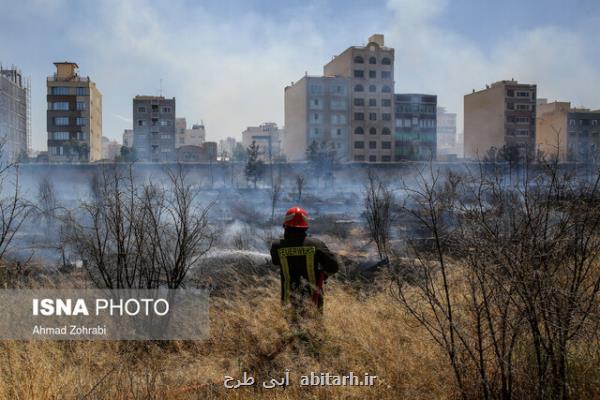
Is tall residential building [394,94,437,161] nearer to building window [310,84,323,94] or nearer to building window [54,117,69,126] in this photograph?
building window [310,84,323,94]

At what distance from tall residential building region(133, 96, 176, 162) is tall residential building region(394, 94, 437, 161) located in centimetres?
2412

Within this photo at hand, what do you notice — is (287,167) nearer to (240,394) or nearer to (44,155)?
(44,155)

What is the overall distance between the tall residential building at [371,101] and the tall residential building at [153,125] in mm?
19404

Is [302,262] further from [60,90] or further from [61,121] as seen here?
[60,90]

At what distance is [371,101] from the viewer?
55.3m

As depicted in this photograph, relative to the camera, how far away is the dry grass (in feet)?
12.1

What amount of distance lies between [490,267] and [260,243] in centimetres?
1360

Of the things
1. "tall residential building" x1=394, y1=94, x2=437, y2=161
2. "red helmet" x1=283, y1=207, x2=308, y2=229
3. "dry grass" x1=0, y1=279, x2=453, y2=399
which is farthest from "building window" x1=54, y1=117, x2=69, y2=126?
"red helmet" x1=283, y1=207, x2=308, y2=229

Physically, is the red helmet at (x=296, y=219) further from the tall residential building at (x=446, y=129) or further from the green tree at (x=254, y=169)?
the tall residential building at (x=446, y=129)

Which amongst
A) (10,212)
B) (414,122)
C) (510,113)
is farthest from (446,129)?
(10,212)

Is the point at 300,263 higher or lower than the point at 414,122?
lower

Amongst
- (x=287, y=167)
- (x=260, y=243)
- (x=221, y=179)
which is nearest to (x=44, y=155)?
(x=221, y=179)

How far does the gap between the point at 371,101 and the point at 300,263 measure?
51923mm

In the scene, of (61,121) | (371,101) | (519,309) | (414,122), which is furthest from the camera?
(414,122)
